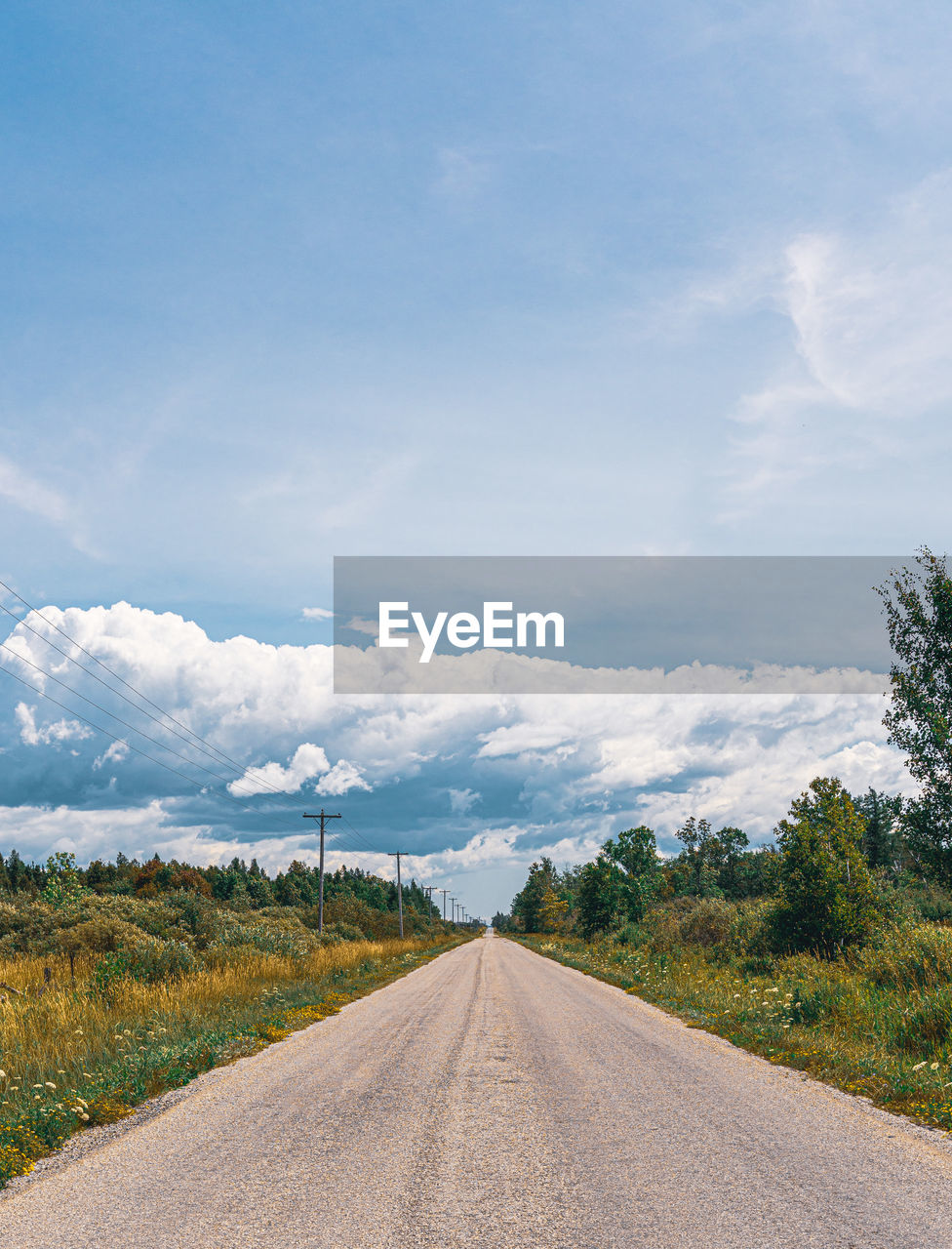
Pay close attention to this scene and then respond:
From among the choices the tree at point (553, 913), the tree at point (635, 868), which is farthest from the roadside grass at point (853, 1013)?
the tree at point (553, 913)

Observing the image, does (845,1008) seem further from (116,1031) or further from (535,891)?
(535,891)

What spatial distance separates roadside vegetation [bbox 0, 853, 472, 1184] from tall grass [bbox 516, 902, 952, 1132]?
811 cm

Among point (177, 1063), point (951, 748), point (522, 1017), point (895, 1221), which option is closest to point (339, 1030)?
point (522, 1017)

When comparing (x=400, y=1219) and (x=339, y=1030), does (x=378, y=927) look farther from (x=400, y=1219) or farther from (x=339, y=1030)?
(x=400, y=1219)

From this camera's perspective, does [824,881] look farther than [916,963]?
Yes

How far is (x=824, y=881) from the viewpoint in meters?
22.7

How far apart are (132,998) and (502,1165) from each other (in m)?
11.3

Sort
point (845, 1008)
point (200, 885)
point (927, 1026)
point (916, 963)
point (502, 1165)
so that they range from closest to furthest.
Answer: point (502, 1165)
point (927, 1026)
point (845, 1008)
point (916, 963)
point (200, 885)

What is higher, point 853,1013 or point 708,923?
point 853,1013

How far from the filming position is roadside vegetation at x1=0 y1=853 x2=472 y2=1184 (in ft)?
29.3

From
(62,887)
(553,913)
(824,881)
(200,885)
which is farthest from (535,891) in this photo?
(824,881)

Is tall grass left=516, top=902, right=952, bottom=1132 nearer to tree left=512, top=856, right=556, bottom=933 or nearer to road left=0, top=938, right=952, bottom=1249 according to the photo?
road left=0, top=938, right=952, bottom=1249

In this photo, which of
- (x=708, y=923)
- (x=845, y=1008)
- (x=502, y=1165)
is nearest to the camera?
(x=502, y=1165)

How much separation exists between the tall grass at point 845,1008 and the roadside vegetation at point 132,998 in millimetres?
8114
